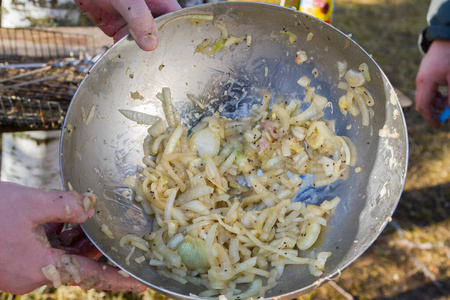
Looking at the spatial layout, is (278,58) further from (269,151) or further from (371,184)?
(371,184)

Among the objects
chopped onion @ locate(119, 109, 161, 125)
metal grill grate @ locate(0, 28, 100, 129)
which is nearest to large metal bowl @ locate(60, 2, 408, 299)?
chopped onion @ locate(119, 109, 161, 125)

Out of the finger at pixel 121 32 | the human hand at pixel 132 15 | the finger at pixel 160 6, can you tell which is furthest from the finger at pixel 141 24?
the finger at pixel 121 32

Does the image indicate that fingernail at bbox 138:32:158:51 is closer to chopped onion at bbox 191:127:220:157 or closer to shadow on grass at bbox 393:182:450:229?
chopped onion at bbox 191:127:220:157

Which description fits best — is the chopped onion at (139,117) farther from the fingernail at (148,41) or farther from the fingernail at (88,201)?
the fingernail at (88,201)

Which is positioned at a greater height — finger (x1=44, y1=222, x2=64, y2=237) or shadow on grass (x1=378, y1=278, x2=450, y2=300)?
finger (x1=44, y1=222, x2=64, y2=237)

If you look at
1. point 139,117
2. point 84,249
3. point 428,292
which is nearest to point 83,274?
point 84,249

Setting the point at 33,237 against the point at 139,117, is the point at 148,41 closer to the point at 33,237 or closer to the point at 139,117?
the point at 139,117
